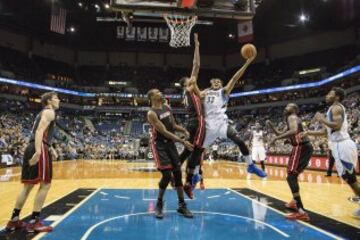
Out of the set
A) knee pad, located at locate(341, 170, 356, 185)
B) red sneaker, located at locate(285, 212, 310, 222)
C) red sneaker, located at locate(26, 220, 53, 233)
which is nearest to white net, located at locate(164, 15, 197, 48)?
knee pad, located at locate(341, 170, 356, 185)

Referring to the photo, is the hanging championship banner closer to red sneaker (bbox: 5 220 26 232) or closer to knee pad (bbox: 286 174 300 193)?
knee pad (bbox: 286 174 300 193)

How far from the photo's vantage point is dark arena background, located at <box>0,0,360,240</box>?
512 centimetres

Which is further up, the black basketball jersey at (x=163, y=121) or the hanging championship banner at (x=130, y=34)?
the hanging championship banner at (x=130, y=34)

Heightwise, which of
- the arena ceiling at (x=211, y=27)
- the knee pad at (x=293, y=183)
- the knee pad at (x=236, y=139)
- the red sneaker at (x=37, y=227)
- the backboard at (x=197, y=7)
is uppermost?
the arena ceiling at (x=211, y=27)

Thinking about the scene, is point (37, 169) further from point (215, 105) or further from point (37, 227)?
point (215, 105)

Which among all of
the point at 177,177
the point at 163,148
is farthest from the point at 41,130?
the point at 177,177

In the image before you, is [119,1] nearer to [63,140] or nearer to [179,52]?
[63,140]


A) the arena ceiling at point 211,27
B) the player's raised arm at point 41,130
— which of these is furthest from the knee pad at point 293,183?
the arena ceiling at point 211,27

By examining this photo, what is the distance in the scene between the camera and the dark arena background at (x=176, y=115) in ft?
16.8

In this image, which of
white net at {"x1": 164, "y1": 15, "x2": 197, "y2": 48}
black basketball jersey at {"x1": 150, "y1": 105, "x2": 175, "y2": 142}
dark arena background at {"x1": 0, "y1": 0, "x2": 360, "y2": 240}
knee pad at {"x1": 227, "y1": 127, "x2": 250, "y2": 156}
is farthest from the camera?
white net at {"x1": 164, "y1": 15, "x2": 197, "y2": 48}

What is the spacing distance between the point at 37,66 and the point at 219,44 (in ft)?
69.8

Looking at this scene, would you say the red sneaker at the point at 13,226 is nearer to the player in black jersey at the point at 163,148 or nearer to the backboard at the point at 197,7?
the player in black jersey at the point at 163,148

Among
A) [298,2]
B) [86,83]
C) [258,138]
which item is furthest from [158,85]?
[258,138]

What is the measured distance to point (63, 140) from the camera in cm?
3331
